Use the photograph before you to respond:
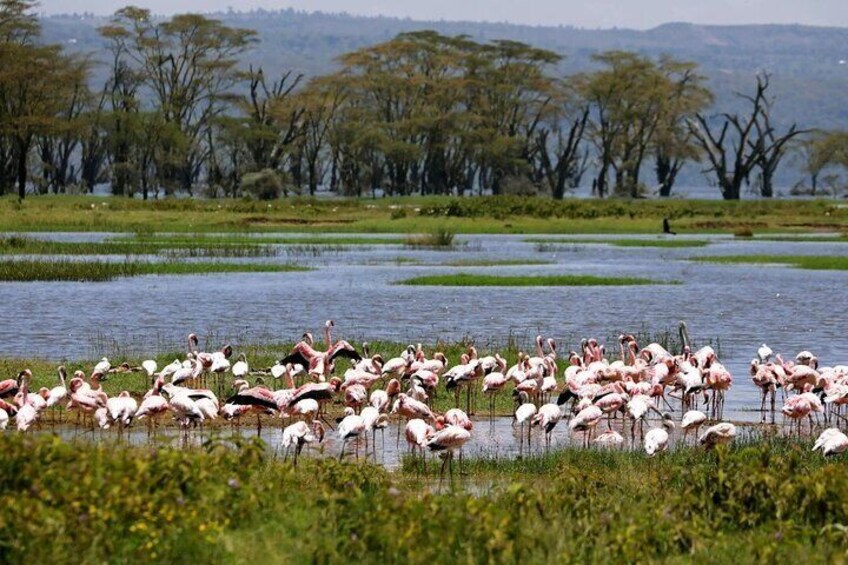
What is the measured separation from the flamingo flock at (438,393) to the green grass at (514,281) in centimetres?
1552

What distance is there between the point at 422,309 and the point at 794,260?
18.1 m

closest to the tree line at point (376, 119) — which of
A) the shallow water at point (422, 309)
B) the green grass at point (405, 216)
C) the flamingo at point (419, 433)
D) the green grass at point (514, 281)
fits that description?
the green grass at point (405, 216)

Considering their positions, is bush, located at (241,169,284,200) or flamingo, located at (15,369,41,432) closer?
flamingo, located at (15,369,41,432)

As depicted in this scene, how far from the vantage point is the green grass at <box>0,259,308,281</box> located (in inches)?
1364

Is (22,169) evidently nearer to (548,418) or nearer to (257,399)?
(257,399)

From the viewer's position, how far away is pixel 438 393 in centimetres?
1819

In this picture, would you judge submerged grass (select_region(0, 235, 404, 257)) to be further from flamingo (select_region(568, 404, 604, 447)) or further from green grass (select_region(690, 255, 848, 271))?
flamingo (select_region(568, 404, 604, 447))

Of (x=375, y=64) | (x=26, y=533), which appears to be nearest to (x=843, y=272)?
(x=26, y=533)

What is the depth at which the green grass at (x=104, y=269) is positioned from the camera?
114ft

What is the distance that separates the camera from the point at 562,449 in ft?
48.0

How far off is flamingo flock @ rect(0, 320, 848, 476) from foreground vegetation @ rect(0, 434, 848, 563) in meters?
3.25

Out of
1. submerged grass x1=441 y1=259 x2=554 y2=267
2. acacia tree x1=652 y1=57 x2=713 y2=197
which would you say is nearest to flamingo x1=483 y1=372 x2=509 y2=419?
submerged grass x1=441 y1=259 x2=554 y2=267

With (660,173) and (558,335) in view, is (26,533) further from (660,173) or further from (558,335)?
(660,173)

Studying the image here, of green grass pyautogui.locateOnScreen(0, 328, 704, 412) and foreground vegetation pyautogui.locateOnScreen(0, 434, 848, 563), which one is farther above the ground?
foreground vegetation pyautogui.locateOnScreen(0, 434, 848, 563)
